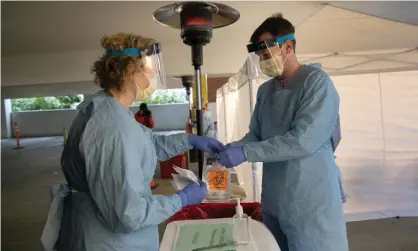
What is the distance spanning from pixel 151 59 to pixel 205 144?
0.54 metres

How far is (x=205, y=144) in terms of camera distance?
5.78ft

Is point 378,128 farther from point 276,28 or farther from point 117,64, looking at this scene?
point 117,64

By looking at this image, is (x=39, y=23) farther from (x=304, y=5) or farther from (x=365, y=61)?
(x=365, y=61)

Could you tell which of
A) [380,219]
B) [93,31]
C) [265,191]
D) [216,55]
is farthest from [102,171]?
[216,55]

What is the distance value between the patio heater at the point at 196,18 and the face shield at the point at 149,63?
0.29 metres

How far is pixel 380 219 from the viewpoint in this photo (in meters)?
4.04

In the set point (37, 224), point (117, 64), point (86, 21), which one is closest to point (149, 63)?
point (117, 64)

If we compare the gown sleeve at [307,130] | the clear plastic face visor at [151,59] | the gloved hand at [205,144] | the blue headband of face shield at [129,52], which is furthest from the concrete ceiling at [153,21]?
the blue headband of face shield at [129,52]

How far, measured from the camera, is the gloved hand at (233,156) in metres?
1.53

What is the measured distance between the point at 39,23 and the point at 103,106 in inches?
181

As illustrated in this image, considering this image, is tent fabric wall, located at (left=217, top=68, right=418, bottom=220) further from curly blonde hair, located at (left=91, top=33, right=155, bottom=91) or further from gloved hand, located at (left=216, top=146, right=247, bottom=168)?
curly blonde hair, located at (left=91, top=33, right=155, bottom=91)

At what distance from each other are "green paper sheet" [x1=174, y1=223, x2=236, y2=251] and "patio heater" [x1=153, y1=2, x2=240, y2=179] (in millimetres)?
736

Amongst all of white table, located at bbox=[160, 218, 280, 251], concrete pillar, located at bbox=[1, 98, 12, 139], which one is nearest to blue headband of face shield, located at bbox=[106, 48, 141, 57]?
white table, located at bbox=[160, 218, 280, 251]

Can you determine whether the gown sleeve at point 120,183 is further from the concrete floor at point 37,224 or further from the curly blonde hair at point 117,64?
the concrete floor at point 37,224
